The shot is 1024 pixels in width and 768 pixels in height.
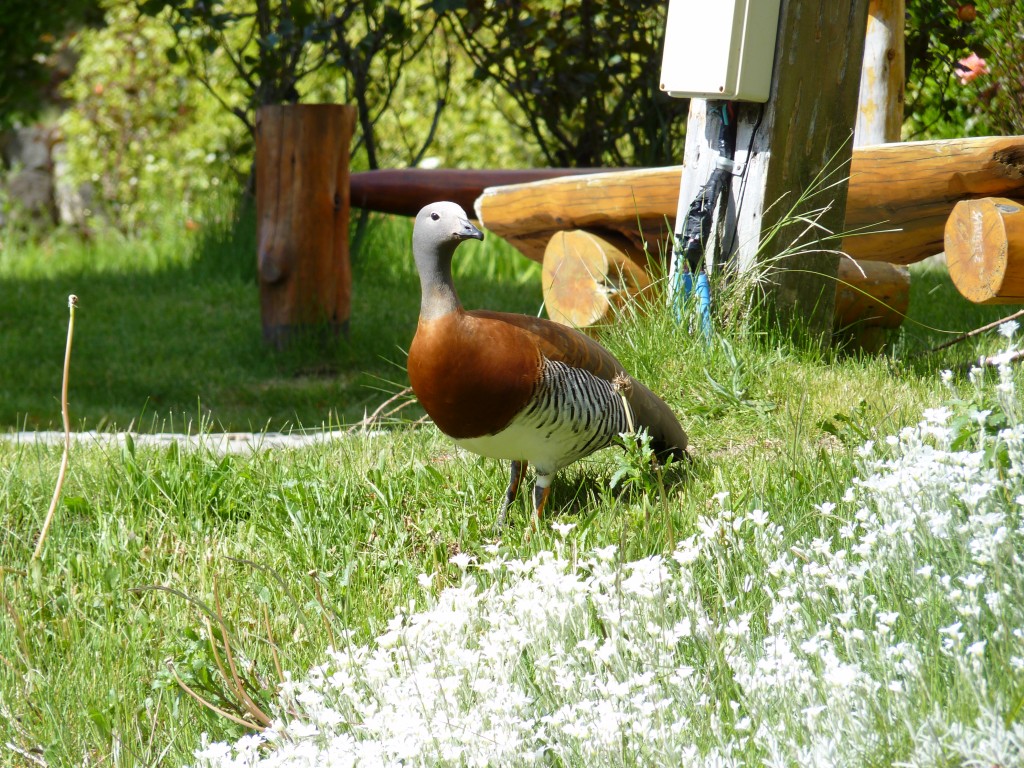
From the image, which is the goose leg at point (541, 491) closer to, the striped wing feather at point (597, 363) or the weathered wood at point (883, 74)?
the striped wing feather at point (597, 363)

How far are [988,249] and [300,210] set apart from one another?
3.78 m

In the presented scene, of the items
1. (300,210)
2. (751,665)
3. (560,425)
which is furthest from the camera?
(300,210)

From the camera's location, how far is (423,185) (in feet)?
21.9

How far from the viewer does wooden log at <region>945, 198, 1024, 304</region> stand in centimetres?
379

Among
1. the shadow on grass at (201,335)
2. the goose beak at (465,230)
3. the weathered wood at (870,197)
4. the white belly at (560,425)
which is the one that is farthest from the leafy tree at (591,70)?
the goose beak at (465,230)

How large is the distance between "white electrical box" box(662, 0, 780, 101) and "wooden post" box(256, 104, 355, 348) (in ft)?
8.96

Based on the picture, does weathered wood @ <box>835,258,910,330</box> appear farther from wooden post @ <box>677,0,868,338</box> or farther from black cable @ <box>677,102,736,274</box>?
black cable @ <box>677,102,736,274</box>

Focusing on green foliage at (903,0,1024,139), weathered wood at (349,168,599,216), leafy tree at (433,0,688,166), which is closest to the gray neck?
green foliage at (903,0,1024,139)

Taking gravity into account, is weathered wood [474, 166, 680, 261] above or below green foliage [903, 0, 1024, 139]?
below

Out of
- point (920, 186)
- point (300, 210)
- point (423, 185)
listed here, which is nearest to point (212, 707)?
point (920, 186)

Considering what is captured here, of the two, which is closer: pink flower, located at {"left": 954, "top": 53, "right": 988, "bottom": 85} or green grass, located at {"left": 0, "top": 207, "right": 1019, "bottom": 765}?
green grass, located at {"left": 0, "top": 207, "right": 1019, "bottom": 765}

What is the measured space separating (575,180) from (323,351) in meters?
2.20

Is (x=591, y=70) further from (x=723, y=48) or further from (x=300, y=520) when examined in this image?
(x=300, y=520)

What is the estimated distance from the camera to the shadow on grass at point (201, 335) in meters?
6.06
